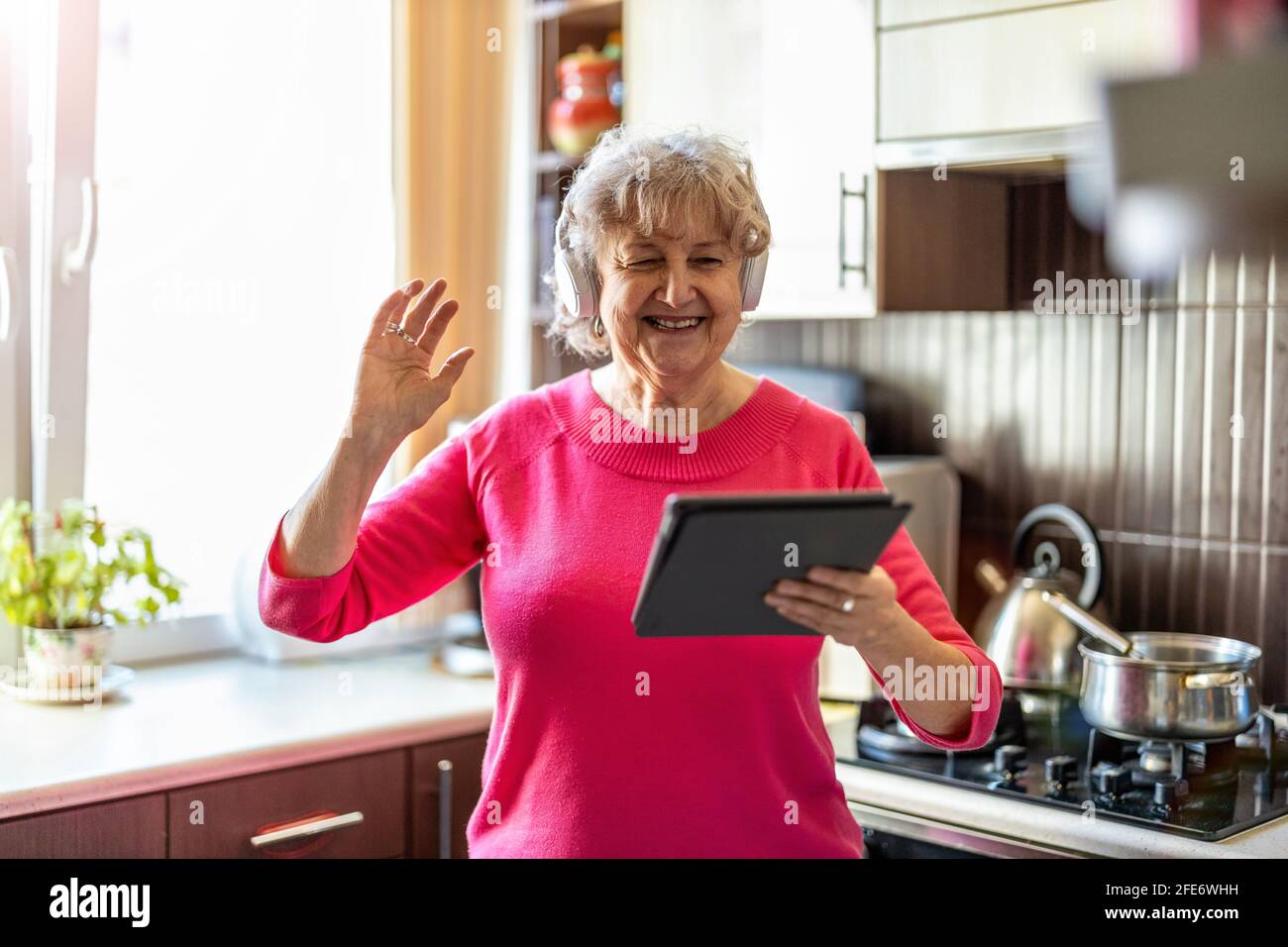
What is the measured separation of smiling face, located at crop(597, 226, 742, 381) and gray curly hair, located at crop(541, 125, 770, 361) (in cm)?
1

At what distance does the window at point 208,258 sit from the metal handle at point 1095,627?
1260 millimetres

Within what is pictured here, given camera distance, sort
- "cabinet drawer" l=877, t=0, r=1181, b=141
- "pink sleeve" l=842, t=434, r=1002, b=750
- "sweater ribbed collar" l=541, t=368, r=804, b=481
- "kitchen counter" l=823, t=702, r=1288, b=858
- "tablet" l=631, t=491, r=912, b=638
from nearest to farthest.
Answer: "tablet" l=631, t=491, r=912, b=638
"pink sleeve" l=842, t=434, r=1002, b=750
"sweater ribbed collar" l=541, t=368, r=804, b=481
"kitchen counter" l=823, t=702, r=1288, b=858
"cabinet drawer" l=877, t=0, r=1181, b=141

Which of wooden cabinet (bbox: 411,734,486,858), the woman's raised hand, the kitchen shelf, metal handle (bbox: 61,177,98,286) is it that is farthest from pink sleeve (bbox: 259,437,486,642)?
the kitchen shelf

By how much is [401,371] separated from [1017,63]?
1.03m

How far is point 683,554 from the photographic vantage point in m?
1.16

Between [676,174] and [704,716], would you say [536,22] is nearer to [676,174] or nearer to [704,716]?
[676,174]

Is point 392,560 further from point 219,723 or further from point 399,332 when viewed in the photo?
point 219,723

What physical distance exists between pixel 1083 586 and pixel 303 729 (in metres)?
1.15

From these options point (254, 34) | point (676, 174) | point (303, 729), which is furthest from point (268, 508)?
point (676, 174)

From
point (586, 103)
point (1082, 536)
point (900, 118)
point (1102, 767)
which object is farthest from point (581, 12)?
point (1102, 767)

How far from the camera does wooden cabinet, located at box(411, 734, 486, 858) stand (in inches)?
83.7

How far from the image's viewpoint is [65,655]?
2135 mm

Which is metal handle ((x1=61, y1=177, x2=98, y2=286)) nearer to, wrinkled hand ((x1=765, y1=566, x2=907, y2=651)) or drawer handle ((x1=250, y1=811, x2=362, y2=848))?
drawer handle ((x1=250, y1=811, x2=362, y2=848))

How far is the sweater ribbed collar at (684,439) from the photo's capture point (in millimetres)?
1515
